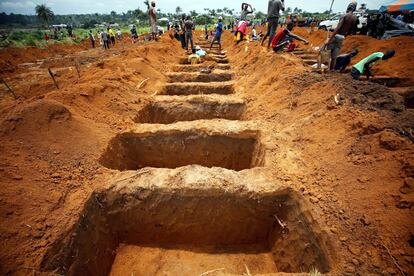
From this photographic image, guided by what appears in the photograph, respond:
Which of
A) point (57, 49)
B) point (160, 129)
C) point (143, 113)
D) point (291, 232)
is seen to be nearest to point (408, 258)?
point (291, 232)

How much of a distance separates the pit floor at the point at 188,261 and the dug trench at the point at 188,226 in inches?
0.6

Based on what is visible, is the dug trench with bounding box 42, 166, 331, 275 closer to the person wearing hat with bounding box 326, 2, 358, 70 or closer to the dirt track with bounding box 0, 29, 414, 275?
the dirt track with bounding box 0, 29, 414, 275

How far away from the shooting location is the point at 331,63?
624 cm

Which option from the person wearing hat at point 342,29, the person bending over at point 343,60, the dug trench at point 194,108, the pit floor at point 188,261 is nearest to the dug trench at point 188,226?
the pit floor at point 188,261

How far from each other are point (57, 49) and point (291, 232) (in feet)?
85.0

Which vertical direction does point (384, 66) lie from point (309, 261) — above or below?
above

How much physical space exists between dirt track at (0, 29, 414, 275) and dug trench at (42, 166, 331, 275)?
0.02 meters

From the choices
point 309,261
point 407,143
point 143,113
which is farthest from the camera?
point 143,113

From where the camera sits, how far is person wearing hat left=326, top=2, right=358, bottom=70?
17.2 ft

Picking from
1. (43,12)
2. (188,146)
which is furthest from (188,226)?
(43,12)

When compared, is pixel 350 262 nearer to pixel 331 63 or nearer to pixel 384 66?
pixel 331 63

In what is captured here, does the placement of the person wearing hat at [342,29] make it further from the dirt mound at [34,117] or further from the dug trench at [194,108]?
the dirt mound at [34,117]

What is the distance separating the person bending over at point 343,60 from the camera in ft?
19.5

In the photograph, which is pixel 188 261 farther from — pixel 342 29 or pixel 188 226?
pixel 342 29
